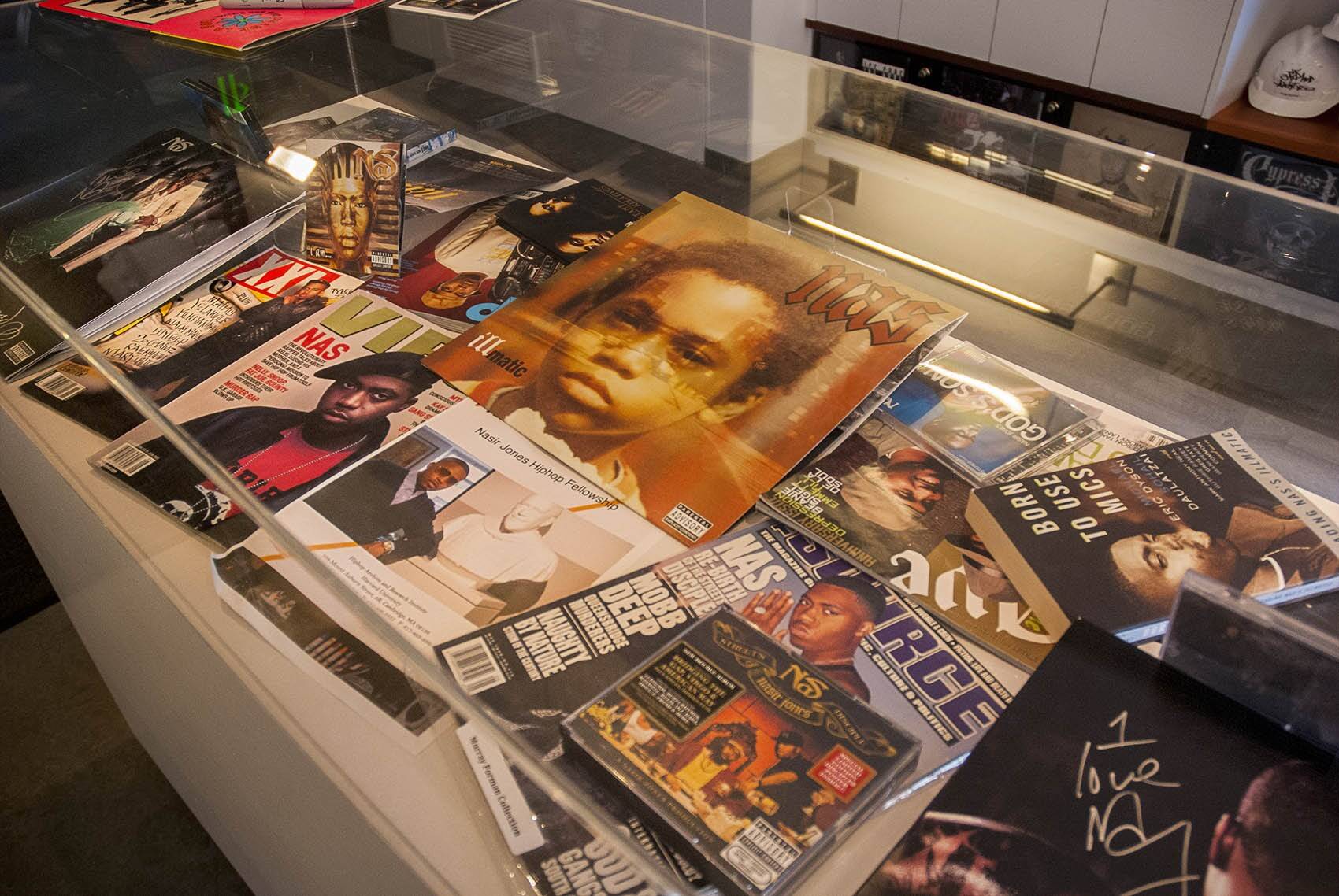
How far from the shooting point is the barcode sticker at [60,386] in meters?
1.03

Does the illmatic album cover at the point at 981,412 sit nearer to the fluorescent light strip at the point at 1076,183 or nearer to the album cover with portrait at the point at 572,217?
the fluorescent light strip at the point at 1076,183

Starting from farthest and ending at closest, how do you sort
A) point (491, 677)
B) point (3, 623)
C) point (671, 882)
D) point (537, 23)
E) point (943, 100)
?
point (3, 623) < point (537, 23) < point (943, 100) < point (491, 677) < point (671, 882)

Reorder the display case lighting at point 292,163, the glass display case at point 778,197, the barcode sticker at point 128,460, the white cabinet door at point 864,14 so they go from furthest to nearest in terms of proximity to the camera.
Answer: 1. the white cabinet door at point 864,14
2. the display case lighting at point 292,163
3. the barcode sticker at point 128,460
4. the glass display case at point 778,197

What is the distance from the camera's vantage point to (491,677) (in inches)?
27.2

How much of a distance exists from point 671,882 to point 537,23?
143cm

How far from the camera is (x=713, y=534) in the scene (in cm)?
81

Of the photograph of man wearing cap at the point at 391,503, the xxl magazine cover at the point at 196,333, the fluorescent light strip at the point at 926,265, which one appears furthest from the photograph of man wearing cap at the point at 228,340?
the fluorescent light strip at the point at 926,265

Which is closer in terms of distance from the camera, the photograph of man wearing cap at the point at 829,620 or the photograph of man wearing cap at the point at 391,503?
the photograph of man wearing cap at the point at 829,620

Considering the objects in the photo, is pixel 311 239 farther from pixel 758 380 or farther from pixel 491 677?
pixel 491 677

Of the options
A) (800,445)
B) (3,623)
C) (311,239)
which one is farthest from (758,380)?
(3,623)

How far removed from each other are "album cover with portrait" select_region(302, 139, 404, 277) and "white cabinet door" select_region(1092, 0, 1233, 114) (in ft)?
5.78

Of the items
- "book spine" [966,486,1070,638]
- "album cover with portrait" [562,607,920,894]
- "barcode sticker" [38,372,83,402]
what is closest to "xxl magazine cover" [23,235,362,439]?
"barcode sticker" [38,372,83,402]

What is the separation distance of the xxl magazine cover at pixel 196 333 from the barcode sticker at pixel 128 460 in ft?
0.08

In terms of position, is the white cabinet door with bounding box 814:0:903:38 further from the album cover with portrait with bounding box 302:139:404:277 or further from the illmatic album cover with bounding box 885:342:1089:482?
the illmatic album cover with bounding box 885:342:1089:482
